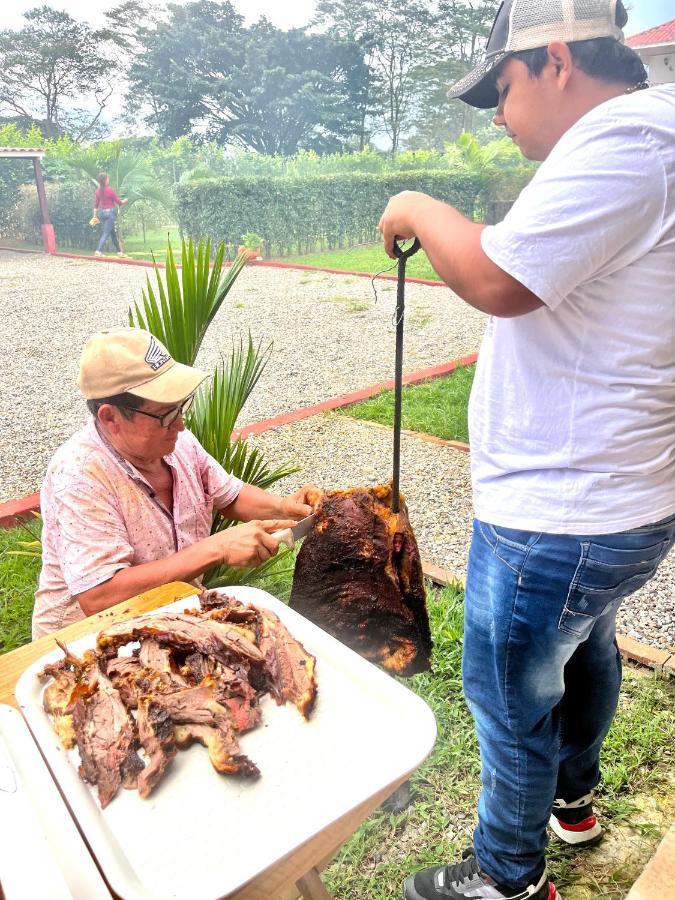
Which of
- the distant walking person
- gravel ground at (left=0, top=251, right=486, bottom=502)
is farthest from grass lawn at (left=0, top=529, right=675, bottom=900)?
the distant walking person

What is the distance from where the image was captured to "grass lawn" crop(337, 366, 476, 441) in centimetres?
484

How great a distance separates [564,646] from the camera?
3.81ft

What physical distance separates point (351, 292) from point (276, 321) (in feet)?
5.96

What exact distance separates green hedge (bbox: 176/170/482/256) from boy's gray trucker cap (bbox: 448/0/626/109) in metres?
10.00

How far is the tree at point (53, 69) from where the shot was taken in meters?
4.16

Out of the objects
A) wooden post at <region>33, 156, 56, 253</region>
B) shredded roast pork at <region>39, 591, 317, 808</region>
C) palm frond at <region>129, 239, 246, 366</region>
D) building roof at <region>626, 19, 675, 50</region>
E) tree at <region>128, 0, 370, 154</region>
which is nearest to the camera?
shredded roast pork at <region>39, 591, 317, 808</region>

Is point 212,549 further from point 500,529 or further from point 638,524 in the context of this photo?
point 638,524

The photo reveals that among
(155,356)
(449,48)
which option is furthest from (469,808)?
(449,48)

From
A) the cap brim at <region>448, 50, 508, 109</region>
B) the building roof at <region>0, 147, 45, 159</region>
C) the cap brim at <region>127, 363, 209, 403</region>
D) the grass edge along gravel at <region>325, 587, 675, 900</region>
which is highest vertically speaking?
the building roof at <region>0, 147, 45, 159</region>

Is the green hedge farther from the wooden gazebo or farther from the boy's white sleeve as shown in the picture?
the boy's white sleeve

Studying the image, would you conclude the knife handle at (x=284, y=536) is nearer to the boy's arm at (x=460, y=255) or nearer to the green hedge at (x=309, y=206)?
the boy's arm at (x=460, y=255)

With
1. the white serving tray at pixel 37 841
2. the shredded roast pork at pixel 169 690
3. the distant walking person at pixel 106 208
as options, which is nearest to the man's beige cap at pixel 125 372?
the shredded roast pork at pixel 169 690

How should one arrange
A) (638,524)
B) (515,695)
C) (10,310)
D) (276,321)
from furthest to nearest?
(276,321), (10,310), (515,695), (638,524)

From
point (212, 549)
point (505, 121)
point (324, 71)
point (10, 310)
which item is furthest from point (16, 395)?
point (324, 71)
